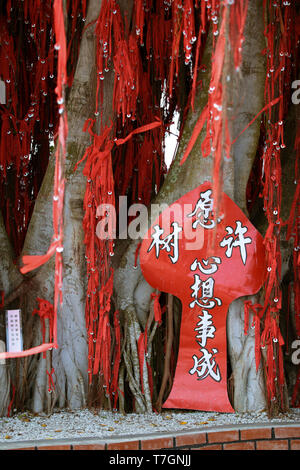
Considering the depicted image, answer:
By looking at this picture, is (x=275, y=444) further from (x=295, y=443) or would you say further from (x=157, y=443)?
(x=157, y=443)

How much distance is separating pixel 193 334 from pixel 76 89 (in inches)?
50.9

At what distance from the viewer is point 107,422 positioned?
102 inches

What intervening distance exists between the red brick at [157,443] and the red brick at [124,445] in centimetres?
3

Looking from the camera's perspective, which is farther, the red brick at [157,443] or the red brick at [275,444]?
the red brick at [275,444]

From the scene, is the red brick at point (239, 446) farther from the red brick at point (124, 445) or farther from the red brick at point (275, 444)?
the red brick at point (124, 445)

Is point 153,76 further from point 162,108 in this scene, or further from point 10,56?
point 10,56

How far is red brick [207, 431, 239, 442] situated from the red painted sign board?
317mm

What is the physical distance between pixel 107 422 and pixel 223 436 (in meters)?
0.52

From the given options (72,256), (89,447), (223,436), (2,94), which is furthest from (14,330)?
(2,94)

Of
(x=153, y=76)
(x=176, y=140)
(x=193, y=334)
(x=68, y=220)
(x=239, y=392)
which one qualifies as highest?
(x=153, y=76)

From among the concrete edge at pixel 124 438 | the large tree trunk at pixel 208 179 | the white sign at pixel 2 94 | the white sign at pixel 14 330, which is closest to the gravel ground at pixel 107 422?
the concrete edge at pixel 124 438

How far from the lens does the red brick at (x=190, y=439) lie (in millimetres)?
2334

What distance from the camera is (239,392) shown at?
2.74 meters

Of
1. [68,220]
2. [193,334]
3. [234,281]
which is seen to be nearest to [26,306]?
[68,220]
